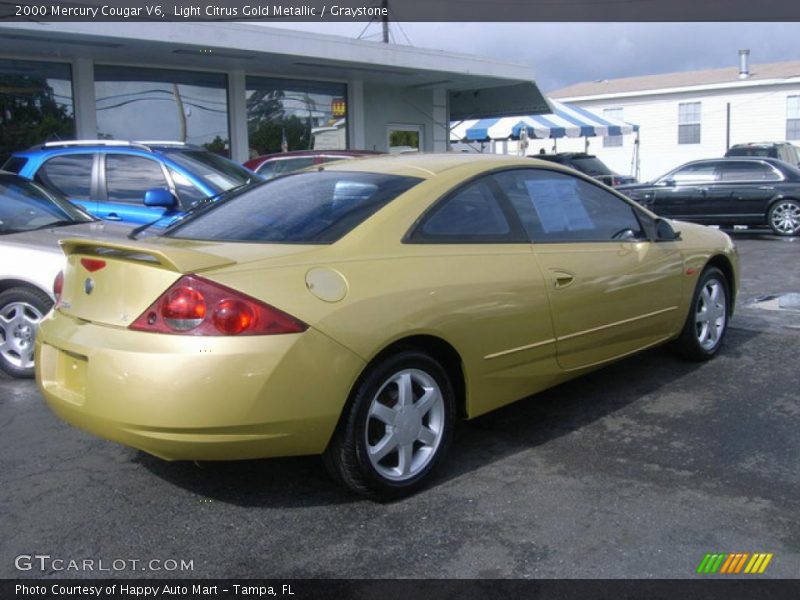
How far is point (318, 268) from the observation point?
131 inches

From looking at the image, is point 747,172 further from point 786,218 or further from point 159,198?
point 159,198

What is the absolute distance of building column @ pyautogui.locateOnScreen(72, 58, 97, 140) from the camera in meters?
12.1

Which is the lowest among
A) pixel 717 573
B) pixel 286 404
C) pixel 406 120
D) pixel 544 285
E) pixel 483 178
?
pixel 717 573

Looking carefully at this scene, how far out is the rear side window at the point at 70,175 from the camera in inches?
303

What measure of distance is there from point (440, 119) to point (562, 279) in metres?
14.0

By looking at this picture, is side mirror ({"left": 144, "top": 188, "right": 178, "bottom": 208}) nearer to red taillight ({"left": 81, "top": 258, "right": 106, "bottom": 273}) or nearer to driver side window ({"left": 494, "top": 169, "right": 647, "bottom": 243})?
red taillight ({"left": 81, "top": 258, "right": 106, "bottom": 273})

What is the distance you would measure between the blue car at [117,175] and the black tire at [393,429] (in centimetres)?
440

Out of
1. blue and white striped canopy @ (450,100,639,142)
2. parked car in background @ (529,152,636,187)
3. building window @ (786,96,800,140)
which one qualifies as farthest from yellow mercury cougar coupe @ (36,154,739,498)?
building window @ (786,96,800,140)

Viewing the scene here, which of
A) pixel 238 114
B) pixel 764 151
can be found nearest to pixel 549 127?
pixel 764 151

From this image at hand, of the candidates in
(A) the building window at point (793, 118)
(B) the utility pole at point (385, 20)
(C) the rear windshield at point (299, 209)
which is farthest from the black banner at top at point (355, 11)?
(A) the building window at point (793, 118)

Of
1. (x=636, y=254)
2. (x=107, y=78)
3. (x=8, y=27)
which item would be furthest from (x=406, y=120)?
(x=636, y=254)

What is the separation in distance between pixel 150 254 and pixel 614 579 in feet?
7.20

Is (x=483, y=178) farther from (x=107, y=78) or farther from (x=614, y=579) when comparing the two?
(x=107, y=78)

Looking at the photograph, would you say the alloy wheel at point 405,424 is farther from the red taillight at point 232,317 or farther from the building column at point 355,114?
the building column at point 355,114
